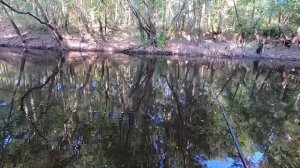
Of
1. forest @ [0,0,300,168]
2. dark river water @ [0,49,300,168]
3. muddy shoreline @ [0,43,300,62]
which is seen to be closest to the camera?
dark river water @ [0,49,300,168]

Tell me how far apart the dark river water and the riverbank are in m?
12.6

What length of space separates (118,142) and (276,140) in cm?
470

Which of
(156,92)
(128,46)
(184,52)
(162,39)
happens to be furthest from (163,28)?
(156,92)

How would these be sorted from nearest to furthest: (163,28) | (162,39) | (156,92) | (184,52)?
(156,92)
(162,39)
(184,52)
(163,28)

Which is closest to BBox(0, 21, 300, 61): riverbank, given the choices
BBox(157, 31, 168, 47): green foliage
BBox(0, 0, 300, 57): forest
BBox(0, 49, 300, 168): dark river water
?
BBox(0, 0, 300, 57): forest

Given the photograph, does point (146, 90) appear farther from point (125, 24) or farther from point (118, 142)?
point (125, 24)

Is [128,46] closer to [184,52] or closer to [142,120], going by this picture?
[184,52]

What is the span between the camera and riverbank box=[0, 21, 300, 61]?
108ft

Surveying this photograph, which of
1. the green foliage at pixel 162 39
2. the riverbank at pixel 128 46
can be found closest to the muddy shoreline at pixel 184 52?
the riverbank at pixel 128 46

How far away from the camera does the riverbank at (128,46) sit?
108 feet

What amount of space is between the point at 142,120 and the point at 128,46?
23833 millimetres

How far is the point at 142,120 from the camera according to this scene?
34.9 ft

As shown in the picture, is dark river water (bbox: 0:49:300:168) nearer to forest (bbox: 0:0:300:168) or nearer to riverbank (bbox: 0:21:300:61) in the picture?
forest (bbox: 0:0:300:168)

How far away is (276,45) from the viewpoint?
34375mm
